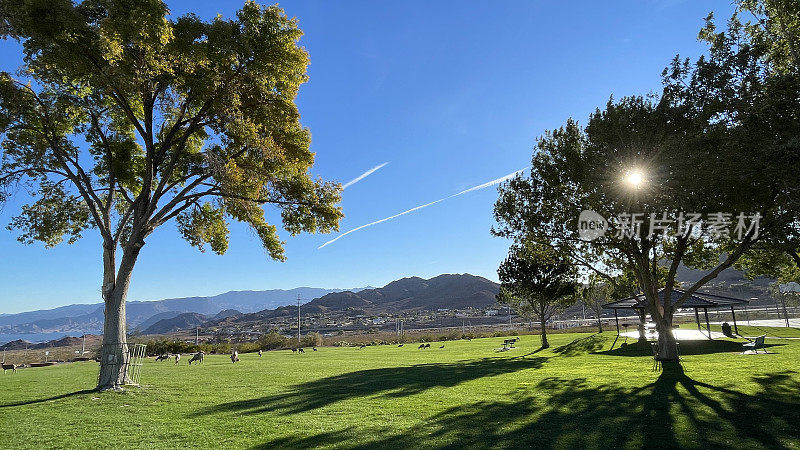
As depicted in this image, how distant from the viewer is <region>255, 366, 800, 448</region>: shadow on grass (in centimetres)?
624

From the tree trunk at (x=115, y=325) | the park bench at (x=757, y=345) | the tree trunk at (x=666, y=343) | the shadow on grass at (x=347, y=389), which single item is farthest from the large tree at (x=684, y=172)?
the tree trunk at (x=115, y=325)

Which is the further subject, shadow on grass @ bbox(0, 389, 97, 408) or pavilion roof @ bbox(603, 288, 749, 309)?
pavilion roof @ bbox(603, 288, 749, 309)

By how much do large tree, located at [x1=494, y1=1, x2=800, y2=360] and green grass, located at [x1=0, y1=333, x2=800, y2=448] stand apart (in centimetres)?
496

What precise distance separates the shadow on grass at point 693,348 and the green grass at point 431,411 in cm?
806

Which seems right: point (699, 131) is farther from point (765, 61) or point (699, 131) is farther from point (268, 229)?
point (268, 229)

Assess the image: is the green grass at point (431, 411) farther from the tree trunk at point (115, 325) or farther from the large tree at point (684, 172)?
the large tree at point (684, 172)

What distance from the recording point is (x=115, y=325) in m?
12.6

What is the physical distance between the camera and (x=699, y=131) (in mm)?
13258

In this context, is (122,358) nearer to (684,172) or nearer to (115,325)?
(115,325)

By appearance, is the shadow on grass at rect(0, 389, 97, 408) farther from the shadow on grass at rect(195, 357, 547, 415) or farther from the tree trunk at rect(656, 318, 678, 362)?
the tree trunk at rect(656, 318, 678, 362)

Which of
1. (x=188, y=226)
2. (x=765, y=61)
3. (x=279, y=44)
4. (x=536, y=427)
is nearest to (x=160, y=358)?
(x=188, y=226)

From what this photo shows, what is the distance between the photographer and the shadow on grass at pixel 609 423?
624 centimetres

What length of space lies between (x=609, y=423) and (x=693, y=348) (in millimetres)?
21025

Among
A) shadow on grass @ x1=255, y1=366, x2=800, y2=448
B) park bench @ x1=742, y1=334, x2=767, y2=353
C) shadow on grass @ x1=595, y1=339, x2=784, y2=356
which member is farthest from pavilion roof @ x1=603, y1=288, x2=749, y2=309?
shadow on grass @ x1=255, y1=366, x2=800, y2=448
